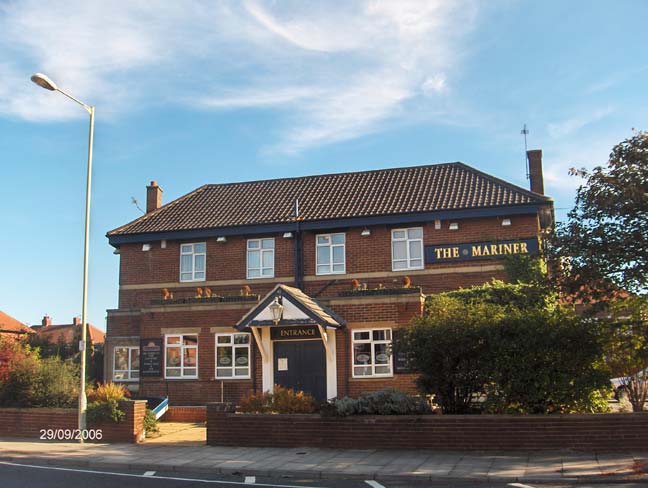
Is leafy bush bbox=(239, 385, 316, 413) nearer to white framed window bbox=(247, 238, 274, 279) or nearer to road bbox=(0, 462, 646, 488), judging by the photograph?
road bbox=(0, 462, 646, 488)

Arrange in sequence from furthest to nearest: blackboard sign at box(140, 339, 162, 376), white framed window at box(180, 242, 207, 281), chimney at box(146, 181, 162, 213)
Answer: chimney at box(146, 181, 162, 213)
white framed window at box(180, 242, 207, 281)
blackboard sign at box(140, 339, 162, 376)

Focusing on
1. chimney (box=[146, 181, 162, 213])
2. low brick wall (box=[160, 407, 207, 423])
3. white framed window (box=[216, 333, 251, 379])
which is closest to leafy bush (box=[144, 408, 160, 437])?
low brick wall (box=[160, 407, 207, 423])

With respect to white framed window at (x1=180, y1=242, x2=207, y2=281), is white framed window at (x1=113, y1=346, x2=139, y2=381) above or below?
below

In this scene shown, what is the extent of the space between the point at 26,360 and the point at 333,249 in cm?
1183

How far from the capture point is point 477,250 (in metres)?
23.8

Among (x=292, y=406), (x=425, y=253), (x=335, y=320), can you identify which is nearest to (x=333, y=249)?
(x=425, y=253)

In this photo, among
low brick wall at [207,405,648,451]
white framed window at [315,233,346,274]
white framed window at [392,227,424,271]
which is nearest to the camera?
low brick wall at [207,405,648,451]

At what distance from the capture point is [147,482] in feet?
35.7

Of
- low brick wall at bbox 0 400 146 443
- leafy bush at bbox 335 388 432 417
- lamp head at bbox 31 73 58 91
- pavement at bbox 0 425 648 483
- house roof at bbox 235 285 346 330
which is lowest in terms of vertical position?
pavement at bbox 0 425 648 483

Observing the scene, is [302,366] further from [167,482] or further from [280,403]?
[167,482]

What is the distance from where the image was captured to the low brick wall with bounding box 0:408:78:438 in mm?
16375

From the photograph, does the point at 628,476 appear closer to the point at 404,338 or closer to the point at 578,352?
the point at 578,352

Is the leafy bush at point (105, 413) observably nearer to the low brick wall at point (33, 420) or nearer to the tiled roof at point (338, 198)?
the low brick wall at point (33, 420)

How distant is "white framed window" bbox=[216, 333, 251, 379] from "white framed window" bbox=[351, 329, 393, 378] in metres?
3.89
